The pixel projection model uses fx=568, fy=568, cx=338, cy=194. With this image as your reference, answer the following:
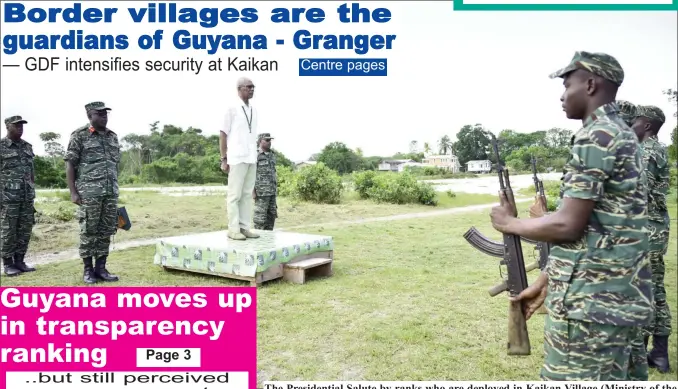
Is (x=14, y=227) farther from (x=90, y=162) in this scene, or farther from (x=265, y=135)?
(x=265, y=135)

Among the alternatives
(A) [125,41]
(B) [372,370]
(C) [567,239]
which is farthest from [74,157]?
(C) [567,239]

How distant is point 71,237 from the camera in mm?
9914

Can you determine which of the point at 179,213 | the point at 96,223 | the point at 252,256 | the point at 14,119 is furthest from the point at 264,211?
the point at 179,213

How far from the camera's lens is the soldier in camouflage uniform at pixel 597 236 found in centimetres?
221

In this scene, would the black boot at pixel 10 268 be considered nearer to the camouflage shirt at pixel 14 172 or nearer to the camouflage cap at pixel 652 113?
the camouflage shirt at pixel 14 172

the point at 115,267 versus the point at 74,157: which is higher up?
the point at 74,157

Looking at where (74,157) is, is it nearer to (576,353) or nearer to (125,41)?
(125,41)

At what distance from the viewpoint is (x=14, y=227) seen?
7043 millimetres

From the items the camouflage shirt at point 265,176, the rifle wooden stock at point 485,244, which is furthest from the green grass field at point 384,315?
the camouflage shirt at point 265,176

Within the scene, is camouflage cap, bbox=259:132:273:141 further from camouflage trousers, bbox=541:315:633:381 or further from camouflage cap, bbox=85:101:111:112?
camouflage trousers, bbox=541:315:633:381

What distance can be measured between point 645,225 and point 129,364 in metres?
3.04

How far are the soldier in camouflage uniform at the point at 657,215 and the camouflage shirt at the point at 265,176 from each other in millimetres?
5891

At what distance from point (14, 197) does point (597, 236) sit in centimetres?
691

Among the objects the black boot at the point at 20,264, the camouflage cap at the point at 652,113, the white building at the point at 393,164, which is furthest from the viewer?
the white building at the point at 393,164
